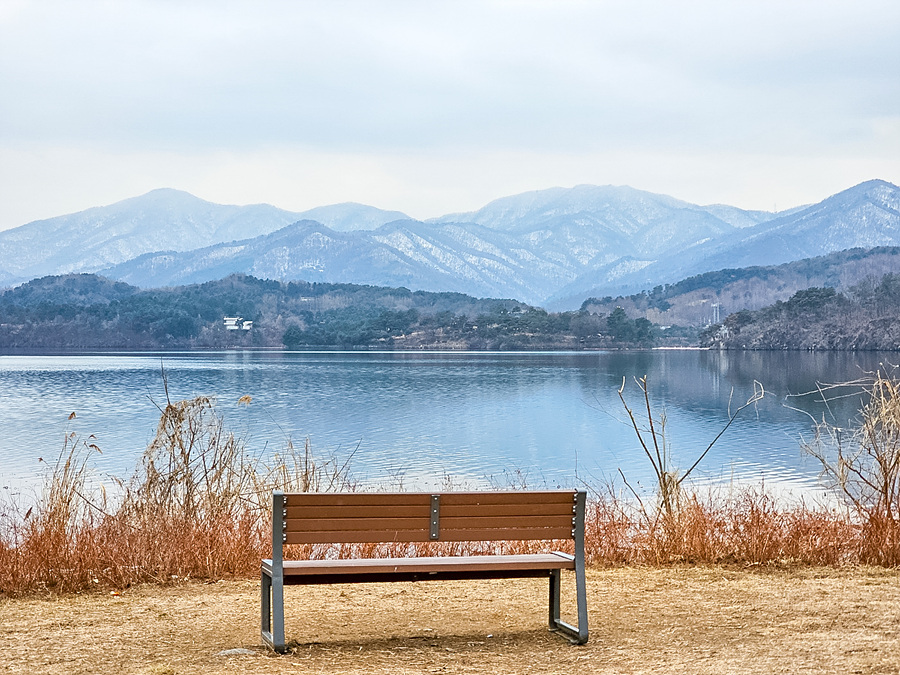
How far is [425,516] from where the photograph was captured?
5094 millimetres

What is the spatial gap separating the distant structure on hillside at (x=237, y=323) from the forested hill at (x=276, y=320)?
229 millimetres

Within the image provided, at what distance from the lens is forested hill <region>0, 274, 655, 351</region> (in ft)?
461

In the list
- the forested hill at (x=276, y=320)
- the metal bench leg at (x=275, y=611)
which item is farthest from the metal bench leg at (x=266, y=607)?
the forested hill at (x=276, y=320)

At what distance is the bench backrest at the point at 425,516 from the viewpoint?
4.93m

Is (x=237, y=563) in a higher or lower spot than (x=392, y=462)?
higher

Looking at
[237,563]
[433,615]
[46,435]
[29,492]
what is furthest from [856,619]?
[46,435]

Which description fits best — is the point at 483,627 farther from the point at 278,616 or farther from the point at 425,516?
the point at 278,616

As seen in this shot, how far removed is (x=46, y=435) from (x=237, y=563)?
2723 centimetres

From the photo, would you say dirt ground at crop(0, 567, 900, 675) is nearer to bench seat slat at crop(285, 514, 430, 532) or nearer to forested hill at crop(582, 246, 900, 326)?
bench seat slat at crop(285, 514, 430, 532)

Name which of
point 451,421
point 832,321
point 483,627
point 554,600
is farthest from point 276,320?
point 554,600

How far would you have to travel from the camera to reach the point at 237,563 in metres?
7.54

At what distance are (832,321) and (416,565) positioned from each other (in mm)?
117176

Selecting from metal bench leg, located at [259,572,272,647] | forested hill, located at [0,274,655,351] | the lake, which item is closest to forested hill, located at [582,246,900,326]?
forested hill, located at [0,274,655,351]

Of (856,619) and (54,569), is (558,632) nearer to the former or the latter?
(856,619)
